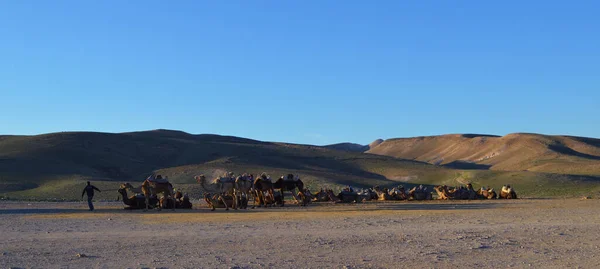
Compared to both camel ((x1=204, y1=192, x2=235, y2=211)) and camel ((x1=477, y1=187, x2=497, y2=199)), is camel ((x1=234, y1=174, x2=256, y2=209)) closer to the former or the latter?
camel ((x1=204, y1=192, x2=235, y2=211))

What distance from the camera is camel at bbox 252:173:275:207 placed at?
33750 mm

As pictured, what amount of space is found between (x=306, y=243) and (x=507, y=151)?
356 ft

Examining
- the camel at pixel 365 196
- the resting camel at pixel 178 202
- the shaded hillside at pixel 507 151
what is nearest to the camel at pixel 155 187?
the resting camel at pixel 178 202

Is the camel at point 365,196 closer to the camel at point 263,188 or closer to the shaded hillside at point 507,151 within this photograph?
the camel at point 263,188

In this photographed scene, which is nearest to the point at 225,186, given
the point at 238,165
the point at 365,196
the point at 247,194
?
the point at 247,194

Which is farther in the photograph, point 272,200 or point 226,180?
point 272,200

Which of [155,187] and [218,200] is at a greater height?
[155,187]

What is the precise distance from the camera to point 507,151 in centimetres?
11950

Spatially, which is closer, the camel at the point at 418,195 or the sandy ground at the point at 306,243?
the sandy ground at the point at 306,243

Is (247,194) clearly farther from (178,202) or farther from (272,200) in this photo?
(178,202)

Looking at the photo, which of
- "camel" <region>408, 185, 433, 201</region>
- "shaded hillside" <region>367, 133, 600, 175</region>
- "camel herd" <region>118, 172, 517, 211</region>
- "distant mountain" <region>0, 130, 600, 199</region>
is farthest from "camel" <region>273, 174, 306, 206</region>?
"shaded hillside" <region>367, 133, 600, 175</region>

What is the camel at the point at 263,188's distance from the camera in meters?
Result: 33.8

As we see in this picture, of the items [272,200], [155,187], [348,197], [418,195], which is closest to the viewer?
[155,187]

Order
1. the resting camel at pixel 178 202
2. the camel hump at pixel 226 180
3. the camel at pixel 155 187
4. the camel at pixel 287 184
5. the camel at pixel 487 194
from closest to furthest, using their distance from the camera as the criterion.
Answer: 1. the camel at pixel 155 187
2. the camel hump at pixel 226 180
3. the resting camel at pixel 178 202
4. the camel at pixel 287 184
5. the camel at pixel 487 194
